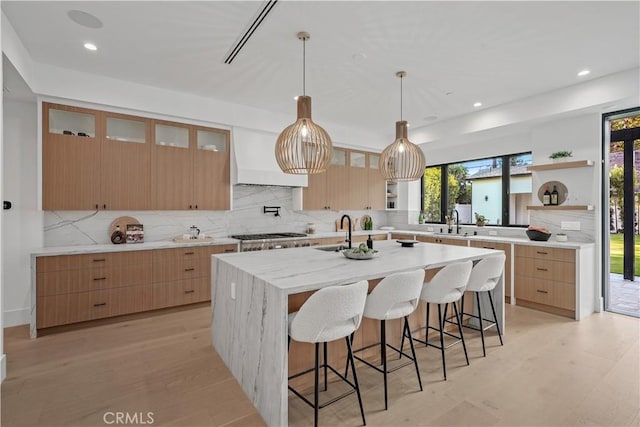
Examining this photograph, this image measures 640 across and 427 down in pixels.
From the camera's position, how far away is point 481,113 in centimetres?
486

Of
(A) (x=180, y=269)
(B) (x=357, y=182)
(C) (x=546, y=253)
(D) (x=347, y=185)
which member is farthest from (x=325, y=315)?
(B) (x=357, y=182)

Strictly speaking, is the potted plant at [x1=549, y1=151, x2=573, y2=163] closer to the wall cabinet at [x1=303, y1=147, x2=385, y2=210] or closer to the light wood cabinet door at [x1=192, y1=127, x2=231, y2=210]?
the wall cabinet at [x1=303, y1=147, x2=385, y2=210]

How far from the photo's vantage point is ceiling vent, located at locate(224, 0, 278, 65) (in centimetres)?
233

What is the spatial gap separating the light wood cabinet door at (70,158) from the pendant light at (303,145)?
2.41 meters

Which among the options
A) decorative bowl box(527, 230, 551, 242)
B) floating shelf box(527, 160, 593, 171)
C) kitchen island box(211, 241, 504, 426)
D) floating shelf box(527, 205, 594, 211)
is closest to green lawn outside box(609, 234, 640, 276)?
floating shelf box(527, 205, 594, 211)

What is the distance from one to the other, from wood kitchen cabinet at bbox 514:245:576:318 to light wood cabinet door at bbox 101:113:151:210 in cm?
497

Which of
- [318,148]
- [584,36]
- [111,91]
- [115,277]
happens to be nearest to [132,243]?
[115,277]

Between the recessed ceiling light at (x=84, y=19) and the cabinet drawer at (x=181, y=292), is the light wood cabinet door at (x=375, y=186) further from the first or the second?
the recessed ceiling light at (x=84, y=19)

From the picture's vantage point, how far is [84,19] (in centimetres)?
255

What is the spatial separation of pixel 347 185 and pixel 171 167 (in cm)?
311

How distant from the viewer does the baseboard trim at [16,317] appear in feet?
11.6

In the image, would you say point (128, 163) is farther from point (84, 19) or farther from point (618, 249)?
point (618, 249)

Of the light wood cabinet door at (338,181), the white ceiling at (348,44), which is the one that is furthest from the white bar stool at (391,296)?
the light wood cabinet door at (338,181)

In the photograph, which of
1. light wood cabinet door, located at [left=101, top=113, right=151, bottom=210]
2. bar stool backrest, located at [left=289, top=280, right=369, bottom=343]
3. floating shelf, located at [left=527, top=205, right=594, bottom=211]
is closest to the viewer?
bar stool backrest, located at [left=289, top=280, right=369, bottom=343]
